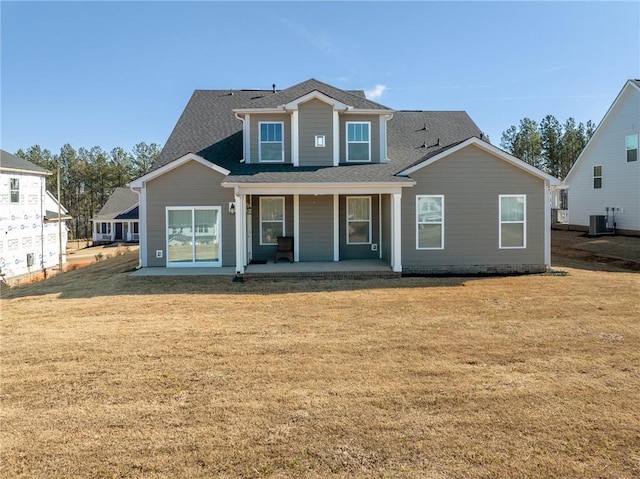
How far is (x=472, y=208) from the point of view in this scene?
12.6 meters

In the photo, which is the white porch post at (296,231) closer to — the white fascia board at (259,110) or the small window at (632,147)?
the white fascia board at (259,110)

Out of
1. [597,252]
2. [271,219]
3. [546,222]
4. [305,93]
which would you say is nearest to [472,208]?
[546,222]

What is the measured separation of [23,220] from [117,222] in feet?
55.9

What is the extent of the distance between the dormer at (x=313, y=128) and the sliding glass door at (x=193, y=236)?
8.68ft

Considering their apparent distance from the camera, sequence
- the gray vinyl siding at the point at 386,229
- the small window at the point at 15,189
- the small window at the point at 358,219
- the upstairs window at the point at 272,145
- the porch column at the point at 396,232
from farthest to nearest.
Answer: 1. the small window at the point at 15,189
2. the small window at the point at 358,219
3. the upstairs window at the point at 272,145
4. the gray vinyl siding at the point at 386,229
5. the porch column at the point at 396,232

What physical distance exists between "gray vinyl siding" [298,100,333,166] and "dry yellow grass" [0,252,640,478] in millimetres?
6651

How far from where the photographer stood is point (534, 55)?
17062 mm

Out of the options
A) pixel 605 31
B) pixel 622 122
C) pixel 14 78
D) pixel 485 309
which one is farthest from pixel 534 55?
pixel 14 78

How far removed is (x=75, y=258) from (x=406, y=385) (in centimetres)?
3480

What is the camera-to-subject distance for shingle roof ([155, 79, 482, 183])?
498 inches

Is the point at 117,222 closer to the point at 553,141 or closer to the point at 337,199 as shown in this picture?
the point at 337,199

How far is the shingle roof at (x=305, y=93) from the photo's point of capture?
13898 millimetres

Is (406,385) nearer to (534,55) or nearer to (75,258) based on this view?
(534,55)

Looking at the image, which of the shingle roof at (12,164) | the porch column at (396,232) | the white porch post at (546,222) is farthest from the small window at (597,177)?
the shingle roof at (12,164)
